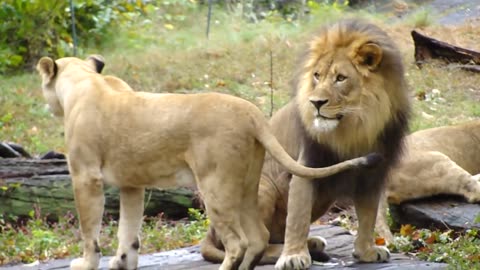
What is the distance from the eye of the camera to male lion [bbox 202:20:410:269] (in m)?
5.50

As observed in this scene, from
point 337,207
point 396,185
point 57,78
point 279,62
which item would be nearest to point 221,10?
point 279,62

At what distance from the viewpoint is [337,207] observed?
28.4 feet

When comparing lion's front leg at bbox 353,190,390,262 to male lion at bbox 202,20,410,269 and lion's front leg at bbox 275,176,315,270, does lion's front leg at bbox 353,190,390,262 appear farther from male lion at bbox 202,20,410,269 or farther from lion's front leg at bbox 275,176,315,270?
lion's front leg at bbox 275,176,315,270

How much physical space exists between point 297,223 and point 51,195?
3.24m

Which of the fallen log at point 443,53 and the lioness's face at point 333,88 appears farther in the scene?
the fallen log at point 443,53

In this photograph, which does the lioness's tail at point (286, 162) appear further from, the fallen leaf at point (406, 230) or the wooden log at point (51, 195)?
the wooden log at point (51, 195)

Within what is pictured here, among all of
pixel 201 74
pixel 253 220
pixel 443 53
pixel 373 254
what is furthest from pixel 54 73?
pixel 443 53

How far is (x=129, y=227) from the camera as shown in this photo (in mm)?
5859

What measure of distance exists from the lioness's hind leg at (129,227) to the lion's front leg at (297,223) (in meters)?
0.84

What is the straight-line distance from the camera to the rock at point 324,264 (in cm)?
588

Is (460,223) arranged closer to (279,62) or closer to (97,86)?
(97,86)

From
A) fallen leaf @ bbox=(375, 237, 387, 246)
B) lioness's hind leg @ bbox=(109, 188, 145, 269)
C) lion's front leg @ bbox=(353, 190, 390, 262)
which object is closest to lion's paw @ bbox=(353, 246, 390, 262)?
lion's front leg @ bbox=(353, 190, 390, 262)

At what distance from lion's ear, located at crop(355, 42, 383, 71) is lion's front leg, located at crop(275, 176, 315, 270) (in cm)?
70

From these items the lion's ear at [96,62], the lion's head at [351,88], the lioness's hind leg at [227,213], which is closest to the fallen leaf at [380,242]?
the lion's head at [351,88]
